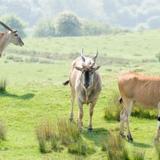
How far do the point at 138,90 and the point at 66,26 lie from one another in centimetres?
10280

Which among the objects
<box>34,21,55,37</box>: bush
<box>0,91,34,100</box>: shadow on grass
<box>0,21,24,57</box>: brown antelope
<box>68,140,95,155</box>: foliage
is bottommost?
<box>68,140,95,155</box>: foliage

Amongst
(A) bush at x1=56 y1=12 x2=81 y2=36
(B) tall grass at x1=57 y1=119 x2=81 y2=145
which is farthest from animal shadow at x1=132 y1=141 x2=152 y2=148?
(A) bush at x1=56 y1=12 x2=81 y2=36

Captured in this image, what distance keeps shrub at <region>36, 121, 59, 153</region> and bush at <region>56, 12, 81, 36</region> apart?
98541mm

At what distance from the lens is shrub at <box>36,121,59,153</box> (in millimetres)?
12984

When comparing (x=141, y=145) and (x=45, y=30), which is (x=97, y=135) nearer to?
(x=141, y=145)

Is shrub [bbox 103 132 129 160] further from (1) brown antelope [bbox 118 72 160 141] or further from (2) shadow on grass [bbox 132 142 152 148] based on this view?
(1) brown antelope [bbox 118 72 160 141]

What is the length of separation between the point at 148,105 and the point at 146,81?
0.61 metres

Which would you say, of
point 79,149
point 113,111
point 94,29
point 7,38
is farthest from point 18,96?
point 94,29

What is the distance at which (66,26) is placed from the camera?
116438mm

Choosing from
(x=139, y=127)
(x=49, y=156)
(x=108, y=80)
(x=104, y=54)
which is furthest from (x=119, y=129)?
(x=104, y=54)

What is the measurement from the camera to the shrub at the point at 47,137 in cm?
1298

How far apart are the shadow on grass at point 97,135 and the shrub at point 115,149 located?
99 centimetres

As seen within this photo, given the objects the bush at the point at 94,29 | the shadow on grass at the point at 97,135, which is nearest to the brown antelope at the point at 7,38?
the shadow on grass at the point at 97,135

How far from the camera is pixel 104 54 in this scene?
54.6 metres
